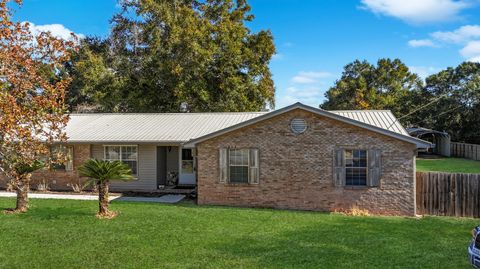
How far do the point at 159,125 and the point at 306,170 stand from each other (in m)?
9.12

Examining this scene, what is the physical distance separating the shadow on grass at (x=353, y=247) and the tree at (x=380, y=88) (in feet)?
126

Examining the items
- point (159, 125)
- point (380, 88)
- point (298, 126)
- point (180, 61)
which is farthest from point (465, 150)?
point (159, 125)

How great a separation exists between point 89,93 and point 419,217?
2605 centimetres

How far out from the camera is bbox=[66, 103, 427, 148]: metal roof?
1980 cm

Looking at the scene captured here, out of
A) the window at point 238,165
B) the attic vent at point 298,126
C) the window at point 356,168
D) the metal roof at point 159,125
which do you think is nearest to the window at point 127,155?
the metal roof at point 159,125

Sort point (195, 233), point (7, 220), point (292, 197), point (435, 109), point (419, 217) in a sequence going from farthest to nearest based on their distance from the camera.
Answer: point (435, 109) < point (292, 197) < point (419, 217) < point (7, 220) < point (195, 233)

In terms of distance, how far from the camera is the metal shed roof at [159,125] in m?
19.8

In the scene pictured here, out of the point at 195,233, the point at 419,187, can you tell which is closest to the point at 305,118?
the point at 419,187

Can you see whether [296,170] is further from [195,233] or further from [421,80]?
[421,80]

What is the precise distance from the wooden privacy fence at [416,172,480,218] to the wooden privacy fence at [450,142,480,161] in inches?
981

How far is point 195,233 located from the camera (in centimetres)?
1195

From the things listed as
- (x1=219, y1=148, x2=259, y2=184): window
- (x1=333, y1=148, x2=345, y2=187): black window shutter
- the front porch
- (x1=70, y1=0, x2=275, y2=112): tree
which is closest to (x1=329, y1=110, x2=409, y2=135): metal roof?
(x1=333, y1=148, x2=345, y2=187): black window shutter

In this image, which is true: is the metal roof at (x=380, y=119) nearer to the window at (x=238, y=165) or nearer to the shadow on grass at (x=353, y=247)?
the shadow on grass at (x=353, y=247)

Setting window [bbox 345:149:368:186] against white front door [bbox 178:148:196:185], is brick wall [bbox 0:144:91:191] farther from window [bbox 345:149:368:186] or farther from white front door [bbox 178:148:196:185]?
window [bbox 345:149:368:186]
